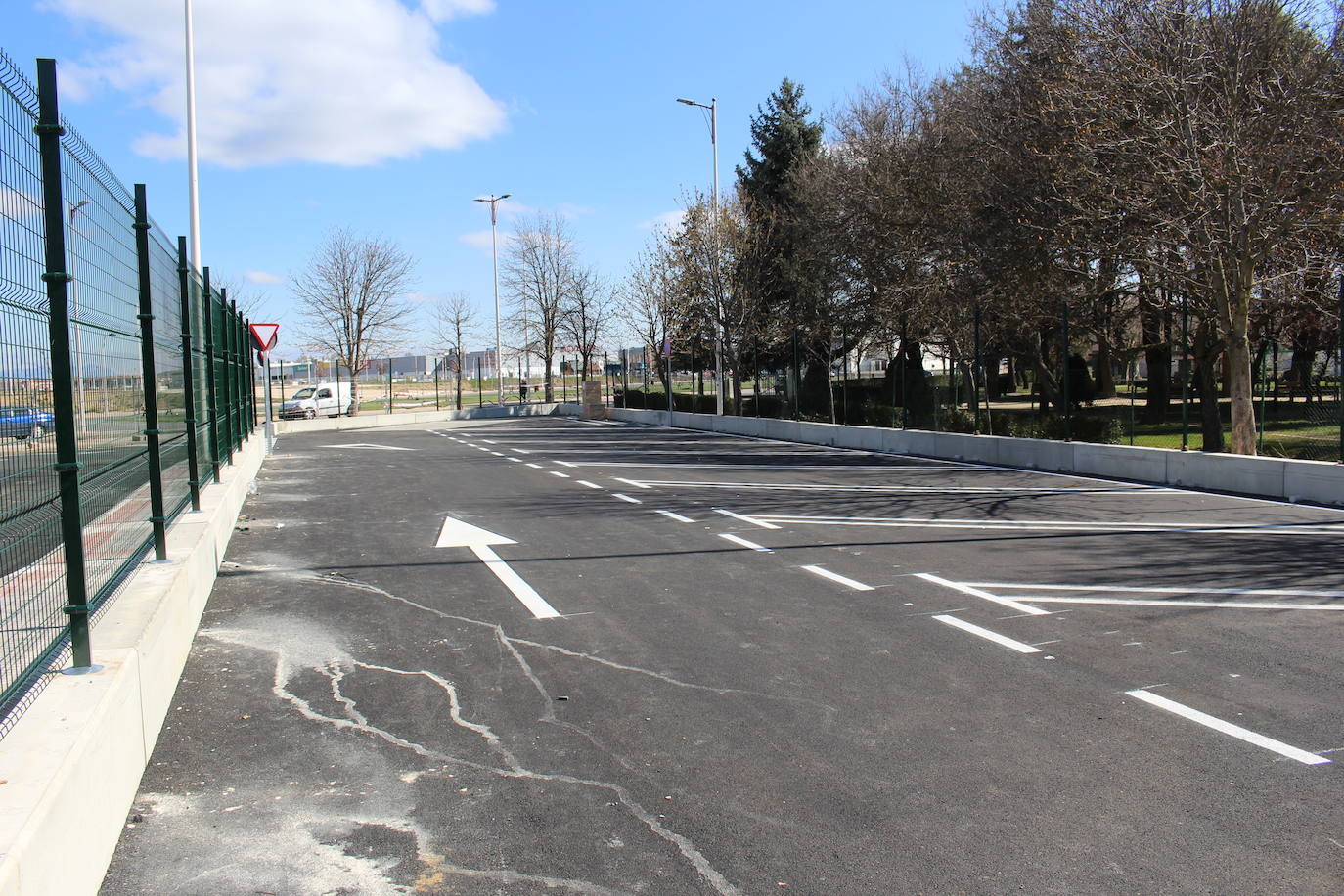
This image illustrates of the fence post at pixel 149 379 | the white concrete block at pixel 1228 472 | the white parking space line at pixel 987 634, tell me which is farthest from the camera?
the white concrete block at pixel 1228 472

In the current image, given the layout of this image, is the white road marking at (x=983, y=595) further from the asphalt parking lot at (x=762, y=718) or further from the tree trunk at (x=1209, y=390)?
the tree trunk at (x=1209, y=390)

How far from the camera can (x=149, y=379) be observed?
269 inches

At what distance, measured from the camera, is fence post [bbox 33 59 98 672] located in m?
4.16

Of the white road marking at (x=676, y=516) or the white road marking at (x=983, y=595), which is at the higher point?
the white road marking at (x=676, y=516)

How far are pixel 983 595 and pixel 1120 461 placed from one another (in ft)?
32.1

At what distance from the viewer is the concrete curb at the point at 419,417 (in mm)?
38000

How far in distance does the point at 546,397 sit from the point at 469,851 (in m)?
49.6

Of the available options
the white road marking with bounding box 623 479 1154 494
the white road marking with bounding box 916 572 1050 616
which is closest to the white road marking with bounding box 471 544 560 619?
the white road marking with bounding box 916 572 1050 616

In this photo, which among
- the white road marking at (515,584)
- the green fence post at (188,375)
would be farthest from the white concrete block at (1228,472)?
the green fence post at (188,375)

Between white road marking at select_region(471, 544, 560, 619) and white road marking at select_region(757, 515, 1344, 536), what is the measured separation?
377 cm

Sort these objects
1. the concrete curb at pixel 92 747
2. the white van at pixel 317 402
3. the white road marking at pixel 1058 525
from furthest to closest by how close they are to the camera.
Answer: the white van at pixel 317 402, the white road marking at pixel 1058 525, the concrete curb at pixel 92 747

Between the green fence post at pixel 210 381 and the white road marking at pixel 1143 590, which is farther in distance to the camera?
the green fence post at pixel 210 381

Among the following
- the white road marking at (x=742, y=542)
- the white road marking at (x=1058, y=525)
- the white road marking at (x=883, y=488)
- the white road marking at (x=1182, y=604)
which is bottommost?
the white road marking at (x=1182, y=604)

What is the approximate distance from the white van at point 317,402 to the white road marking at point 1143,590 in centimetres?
4329
